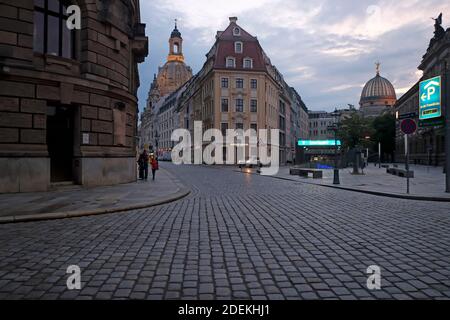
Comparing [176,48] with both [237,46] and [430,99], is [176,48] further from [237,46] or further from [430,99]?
[430,99]

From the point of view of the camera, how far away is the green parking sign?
1730 centimetres

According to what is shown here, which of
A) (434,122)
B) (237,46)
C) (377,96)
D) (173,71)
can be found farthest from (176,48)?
(434,122)

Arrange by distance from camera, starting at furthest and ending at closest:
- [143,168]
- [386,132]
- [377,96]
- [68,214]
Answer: [377,96]
[386,132]
[143,168]
[68,214]

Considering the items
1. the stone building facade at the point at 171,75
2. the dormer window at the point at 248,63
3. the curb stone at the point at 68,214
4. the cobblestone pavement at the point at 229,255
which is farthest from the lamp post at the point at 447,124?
the stone building facade at the point at 171,75

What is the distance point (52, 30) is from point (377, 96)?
13935 cm

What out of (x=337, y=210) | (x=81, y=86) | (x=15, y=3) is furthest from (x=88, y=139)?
(x=337, y=210)

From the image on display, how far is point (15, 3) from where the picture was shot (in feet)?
45.3

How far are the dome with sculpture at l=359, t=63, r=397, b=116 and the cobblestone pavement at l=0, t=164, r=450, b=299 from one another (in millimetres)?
137203

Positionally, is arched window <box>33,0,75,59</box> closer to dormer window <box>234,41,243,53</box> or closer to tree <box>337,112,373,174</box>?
tree <box>337,112,373,174</box>

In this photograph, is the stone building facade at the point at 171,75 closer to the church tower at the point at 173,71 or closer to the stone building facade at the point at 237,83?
the church tower at the point at 173,71

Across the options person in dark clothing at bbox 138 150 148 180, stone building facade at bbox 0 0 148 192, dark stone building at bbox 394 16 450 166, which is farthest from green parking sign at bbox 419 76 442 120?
dark stone building at bbox 394 16 450 166

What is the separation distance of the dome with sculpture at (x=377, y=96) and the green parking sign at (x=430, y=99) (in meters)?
124

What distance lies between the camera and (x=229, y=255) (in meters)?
5.66

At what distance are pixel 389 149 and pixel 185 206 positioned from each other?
10122 centimetres
